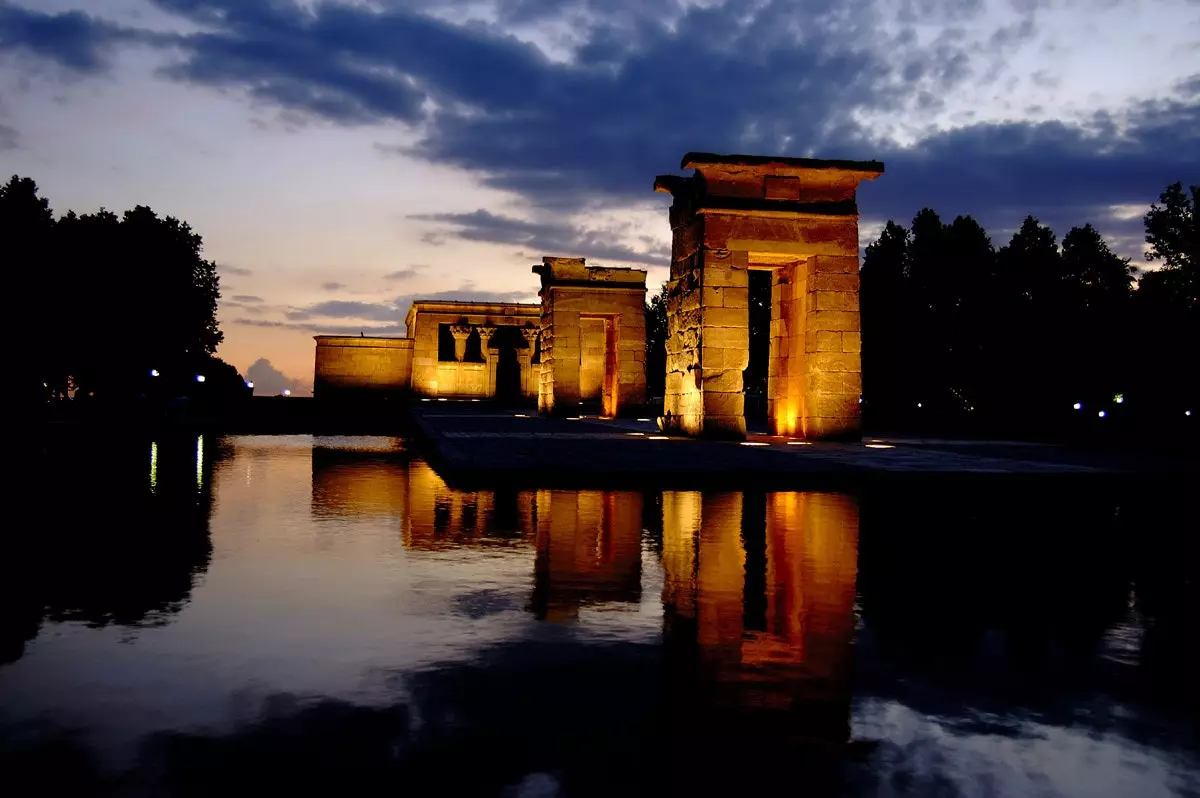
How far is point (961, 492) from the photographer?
11.3m

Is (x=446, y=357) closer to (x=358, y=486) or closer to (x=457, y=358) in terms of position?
(x=457, y=358)

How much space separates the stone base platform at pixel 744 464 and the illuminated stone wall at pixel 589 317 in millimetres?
15676

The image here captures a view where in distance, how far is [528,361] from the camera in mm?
54250

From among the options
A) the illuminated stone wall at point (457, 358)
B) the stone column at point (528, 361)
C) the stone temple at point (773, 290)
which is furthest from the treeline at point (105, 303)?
the stone temple at point (773, 290)

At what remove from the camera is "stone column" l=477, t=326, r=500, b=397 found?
176 ft

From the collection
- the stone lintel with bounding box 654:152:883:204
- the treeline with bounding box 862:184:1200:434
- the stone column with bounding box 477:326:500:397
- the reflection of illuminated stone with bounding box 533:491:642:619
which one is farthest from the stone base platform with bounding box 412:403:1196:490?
the stone column with bounding box 477:326:500:397

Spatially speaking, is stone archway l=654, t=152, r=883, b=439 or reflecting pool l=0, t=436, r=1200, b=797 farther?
stone archway l=654, t=152, r=883, b=439

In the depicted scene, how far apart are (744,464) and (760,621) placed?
8.15 m

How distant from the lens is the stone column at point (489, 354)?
5359 cm

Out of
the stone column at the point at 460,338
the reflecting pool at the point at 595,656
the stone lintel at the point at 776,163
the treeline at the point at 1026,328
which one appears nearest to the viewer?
the reflecting pool at the point at 595,656

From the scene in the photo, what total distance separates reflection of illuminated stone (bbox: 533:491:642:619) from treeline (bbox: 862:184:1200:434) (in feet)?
108

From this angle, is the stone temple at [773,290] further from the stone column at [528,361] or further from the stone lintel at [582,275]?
A: the stone column at [528,361]

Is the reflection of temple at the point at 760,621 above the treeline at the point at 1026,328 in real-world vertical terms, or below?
below

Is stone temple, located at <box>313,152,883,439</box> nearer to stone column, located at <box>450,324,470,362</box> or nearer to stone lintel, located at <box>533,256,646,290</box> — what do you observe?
stone lintel, located at <box>533,256,646,290</box>
